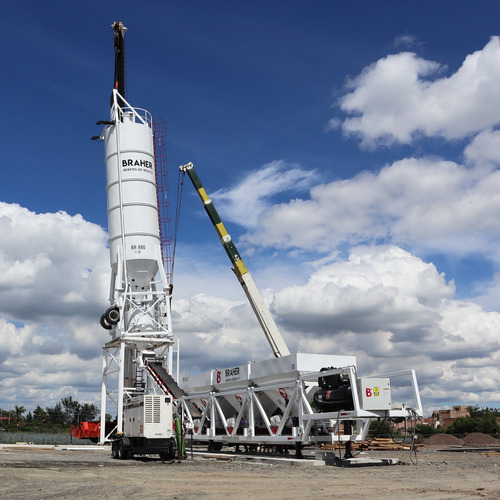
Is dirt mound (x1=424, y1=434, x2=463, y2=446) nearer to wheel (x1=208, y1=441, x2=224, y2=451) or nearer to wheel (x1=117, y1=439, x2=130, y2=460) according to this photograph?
wheel (x1=208, y1=441, x2=224, y2=451)

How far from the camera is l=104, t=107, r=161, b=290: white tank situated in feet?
111

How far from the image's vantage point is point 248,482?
13352 mm

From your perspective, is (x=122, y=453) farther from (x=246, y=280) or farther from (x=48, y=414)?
(x=48, y=414)

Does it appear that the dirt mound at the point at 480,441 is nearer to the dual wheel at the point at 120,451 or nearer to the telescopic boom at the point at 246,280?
the telescopic boom at the point at 246,280

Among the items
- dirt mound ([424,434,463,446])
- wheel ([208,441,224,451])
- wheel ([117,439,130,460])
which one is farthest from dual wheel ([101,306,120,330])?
dirt mound ([424,434,463,446])

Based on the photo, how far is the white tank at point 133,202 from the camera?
3391 cm

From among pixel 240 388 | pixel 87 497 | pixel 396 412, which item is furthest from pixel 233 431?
pixel 87 497

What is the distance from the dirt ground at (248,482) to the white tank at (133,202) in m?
17.1

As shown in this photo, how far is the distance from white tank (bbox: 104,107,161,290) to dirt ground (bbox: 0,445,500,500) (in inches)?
673

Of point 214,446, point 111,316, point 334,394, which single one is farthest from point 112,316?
point 334,394

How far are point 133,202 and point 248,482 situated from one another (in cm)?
2296

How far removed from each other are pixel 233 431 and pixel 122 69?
24.4 meters

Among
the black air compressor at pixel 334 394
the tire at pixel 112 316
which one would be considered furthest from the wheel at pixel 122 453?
the tire at pixel 112 316

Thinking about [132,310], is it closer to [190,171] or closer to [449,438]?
[190,171]
